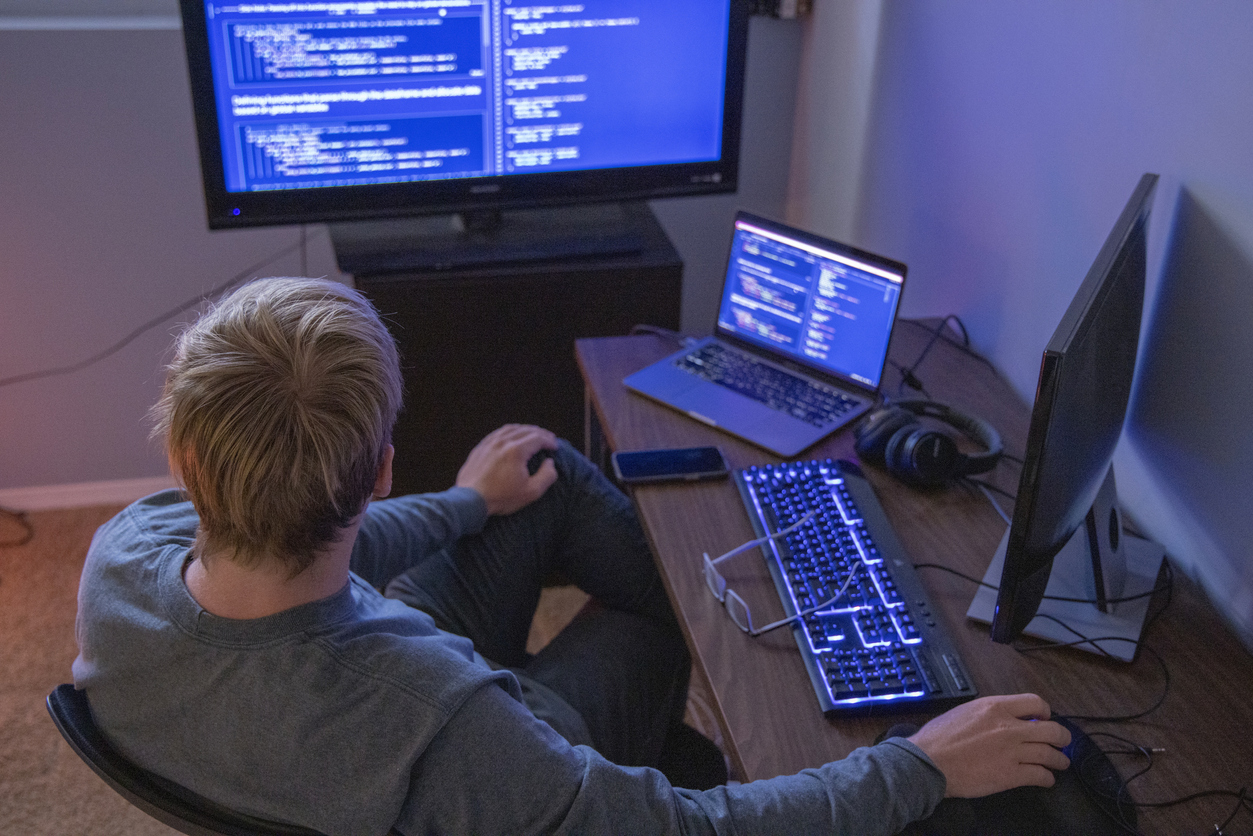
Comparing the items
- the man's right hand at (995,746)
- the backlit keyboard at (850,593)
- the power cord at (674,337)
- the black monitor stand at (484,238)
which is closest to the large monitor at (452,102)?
the black monitor stand at (484,238)

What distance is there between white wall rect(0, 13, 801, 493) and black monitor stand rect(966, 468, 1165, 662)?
1524mm

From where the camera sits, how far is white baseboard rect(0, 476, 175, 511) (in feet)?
8.31

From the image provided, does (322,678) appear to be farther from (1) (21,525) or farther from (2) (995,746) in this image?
(1) (21,525)

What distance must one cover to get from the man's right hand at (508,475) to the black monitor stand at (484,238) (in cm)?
57

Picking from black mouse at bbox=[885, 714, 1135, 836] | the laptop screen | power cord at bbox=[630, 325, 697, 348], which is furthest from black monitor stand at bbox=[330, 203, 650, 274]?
black mouse at bbox=[885, 714, 1135, 836]

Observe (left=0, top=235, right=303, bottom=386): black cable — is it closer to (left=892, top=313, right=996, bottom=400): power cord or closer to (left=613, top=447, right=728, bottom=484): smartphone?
(left=613, top=447, right=728, bottom=484): smartphone

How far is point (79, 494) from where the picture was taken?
257cm

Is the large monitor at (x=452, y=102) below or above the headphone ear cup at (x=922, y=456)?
above

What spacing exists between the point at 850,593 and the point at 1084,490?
0.28 meters

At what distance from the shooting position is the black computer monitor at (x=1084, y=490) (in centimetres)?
99

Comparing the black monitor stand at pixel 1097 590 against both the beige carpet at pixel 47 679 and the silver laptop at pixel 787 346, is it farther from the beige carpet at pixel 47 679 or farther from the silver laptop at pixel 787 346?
the beige carpet at pixel 47 679

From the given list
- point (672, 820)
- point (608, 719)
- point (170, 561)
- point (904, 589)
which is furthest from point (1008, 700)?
point (170, 561)

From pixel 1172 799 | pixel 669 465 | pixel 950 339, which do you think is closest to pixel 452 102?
pixel 669 465

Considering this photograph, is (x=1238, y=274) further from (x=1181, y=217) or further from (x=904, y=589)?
(x=904, y=589)
